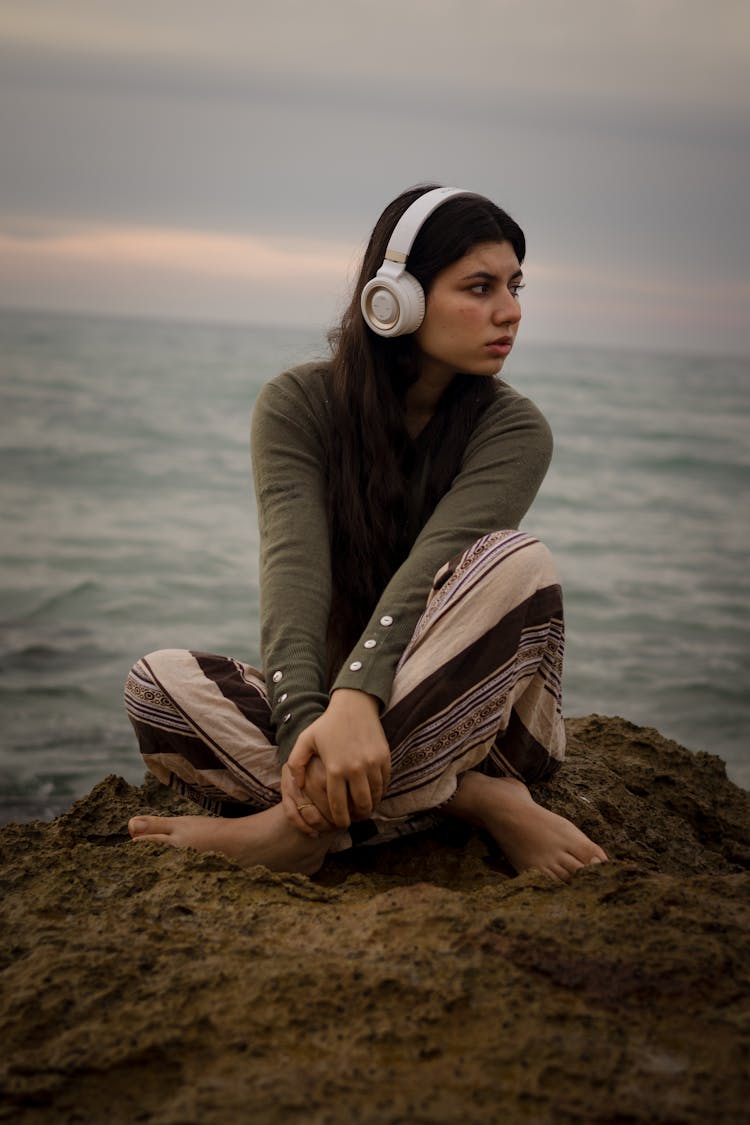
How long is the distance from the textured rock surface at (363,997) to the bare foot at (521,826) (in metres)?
0.23

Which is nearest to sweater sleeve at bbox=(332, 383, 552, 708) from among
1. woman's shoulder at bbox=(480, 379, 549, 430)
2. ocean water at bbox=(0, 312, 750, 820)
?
woman's shoulder at bbox=(480, 379, 549, 430)

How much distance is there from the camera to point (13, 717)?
16.1 ft

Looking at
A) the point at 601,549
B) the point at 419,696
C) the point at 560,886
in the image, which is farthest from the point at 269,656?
the point at 601,549

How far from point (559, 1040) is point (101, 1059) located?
2.06 ft

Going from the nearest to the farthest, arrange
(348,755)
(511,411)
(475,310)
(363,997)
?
(363,997) < (348,755) < (475,310) < (511,411)

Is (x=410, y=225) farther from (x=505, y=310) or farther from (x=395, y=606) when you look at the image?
(x=395, y=606)

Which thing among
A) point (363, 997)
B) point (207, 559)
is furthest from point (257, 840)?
point (207, 559)

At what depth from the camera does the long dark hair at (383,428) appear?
276 centimetres

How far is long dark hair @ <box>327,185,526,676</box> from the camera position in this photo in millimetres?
2762

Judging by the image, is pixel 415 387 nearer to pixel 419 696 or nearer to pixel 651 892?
pixel 419 696

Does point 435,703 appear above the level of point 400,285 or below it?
below

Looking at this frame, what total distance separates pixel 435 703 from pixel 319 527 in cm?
60

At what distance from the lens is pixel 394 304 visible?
8.89ft

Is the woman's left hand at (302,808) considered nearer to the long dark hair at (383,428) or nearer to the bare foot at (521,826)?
the bare foot at (521,826)
